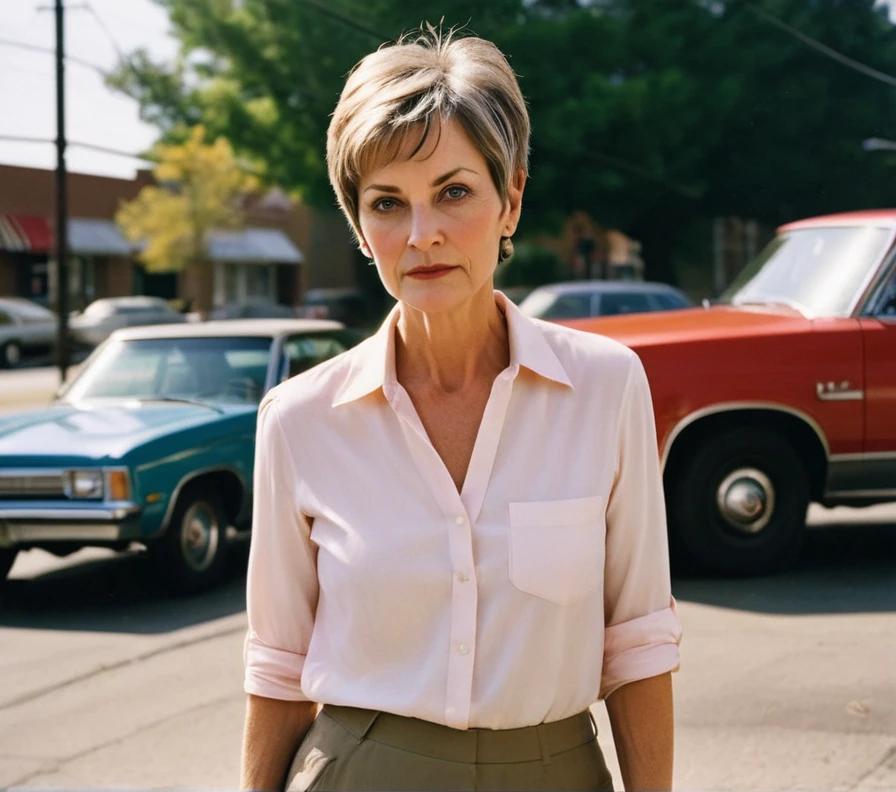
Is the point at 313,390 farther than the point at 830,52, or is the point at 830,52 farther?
the point at 830,52

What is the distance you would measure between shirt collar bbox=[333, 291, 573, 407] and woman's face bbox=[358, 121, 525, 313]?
2.5 inches

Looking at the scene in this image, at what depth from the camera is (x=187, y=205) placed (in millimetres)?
43156

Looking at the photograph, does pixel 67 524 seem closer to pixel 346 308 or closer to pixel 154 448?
pixel 154 448

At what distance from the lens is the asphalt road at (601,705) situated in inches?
185

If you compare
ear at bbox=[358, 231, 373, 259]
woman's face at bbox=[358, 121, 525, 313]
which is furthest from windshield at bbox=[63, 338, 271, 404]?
woman's face at bbox=[358, 121, 525, 313]

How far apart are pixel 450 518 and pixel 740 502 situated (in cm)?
575

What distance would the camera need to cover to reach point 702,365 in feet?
24.1

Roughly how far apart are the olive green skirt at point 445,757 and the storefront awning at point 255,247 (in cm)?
4507

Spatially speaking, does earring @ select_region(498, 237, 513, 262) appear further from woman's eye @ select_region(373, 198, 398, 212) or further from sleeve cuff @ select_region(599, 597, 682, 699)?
sleeve cuff @ select_region(599, 597, 682, 699)

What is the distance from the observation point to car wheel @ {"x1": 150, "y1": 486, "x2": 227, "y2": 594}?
7.68 metres

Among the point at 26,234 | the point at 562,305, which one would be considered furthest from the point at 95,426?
the point at 26,234

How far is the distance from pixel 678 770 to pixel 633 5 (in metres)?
30.2

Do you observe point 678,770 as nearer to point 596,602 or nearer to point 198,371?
point 596,602

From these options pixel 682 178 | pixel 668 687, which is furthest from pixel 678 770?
pixel 682 178
